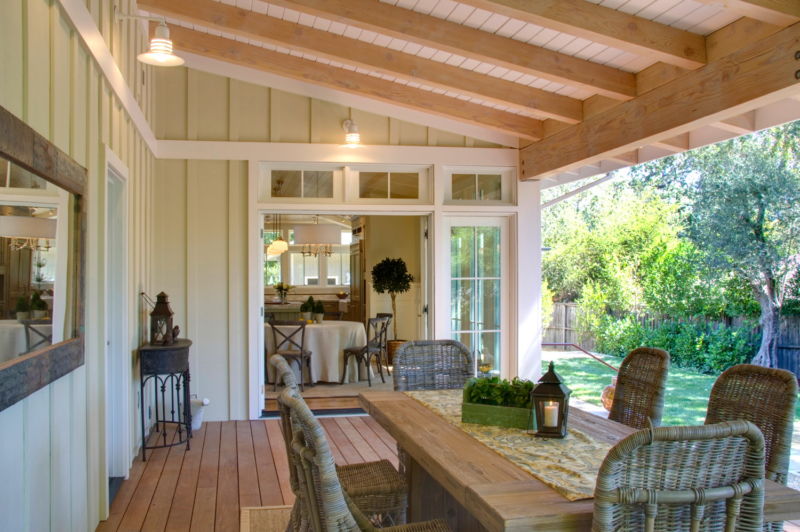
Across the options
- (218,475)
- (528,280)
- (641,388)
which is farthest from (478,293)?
(641,388)

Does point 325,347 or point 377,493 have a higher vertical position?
point 325,347

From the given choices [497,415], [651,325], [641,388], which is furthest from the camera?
[651,325]

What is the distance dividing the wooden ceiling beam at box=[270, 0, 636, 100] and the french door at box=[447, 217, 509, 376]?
→ 2.43 meters

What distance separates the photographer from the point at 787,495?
1.90 m

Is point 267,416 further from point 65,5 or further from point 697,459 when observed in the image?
point 697,459

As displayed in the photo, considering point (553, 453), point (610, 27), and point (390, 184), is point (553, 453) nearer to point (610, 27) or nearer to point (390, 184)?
point (610, 27)

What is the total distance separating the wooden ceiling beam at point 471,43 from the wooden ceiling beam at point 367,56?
2.65 feet

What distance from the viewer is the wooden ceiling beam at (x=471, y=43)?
179 inches

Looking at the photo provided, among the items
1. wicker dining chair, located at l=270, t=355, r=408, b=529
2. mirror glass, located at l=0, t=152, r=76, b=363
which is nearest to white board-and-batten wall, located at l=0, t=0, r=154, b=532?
mirror glass, located at l=0, t=152, r=76, b=363

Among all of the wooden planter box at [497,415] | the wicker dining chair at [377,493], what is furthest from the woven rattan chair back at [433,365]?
the wooden planter box at [497,415]

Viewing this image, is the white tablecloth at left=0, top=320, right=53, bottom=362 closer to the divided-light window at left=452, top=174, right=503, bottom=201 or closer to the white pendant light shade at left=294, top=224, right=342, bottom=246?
the divided-light window at left=452, top=174, right=503, bottom=201

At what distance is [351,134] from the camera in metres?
6.61

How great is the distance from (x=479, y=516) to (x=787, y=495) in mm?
827

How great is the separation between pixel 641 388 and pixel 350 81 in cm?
414
